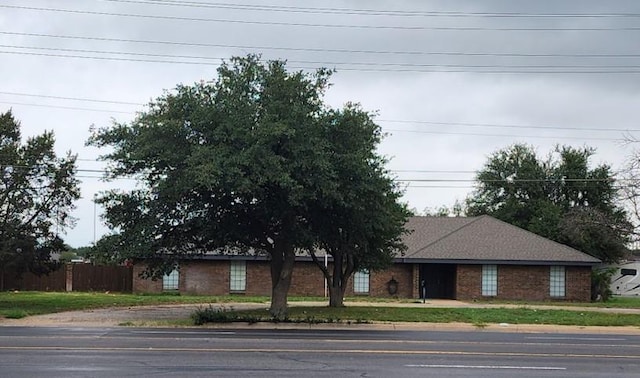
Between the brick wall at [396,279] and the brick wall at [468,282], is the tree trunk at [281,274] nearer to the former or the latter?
the brick wall at [396,279]

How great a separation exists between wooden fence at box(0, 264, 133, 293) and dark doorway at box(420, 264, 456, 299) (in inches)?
676

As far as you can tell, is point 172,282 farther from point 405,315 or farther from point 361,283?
point 405,315

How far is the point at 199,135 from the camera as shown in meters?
26.7

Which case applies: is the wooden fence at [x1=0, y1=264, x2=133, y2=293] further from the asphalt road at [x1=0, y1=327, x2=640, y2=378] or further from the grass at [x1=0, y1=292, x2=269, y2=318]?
the asphalt road at [x1=0, y1=327, x2=640, y2=378]

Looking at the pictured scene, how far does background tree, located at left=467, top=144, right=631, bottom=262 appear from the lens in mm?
60062

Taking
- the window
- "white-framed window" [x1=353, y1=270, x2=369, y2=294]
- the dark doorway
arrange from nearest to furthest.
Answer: "white-framed window" [x1=353, y1=270, x2=369, y2=294] → the dark doorway → the window

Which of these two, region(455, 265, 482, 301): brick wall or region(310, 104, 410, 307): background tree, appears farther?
region(455, 265, 482, 301): brick wall

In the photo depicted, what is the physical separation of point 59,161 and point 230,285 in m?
15.7

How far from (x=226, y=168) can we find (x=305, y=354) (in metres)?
10.3

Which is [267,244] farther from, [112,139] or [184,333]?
[184,333]

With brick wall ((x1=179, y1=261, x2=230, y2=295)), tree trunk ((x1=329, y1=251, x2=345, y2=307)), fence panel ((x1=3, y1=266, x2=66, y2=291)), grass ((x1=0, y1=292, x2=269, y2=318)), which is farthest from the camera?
fence panel ((x1=3, y1=266, x2=66, y2=291))

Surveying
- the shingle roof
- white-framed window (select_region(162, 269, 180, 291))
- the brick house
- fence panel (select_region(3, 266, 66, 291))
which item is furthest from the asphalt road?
fence panel (select_region(3, 266, 66, 291))

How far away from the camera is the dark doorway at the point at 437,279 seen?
152 ft

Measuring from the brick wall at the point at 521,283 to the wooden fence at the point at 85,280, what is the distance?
19309mm
